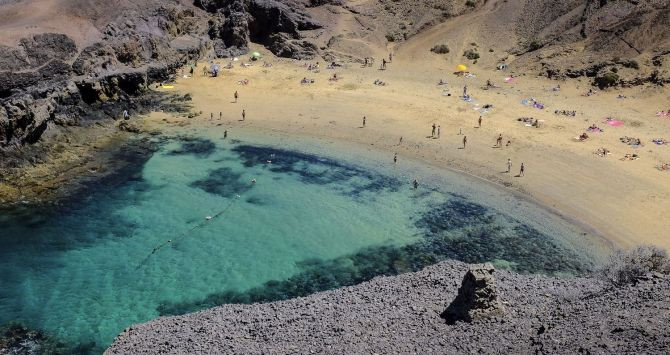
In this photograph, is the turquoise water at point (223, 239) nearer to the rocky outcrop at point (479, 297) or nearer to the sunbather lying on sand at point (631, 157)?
the rocky outcrop at point (479, 297)

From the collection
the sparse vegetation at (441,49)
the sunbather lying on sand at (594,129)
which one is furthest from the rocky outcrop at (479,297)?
the sparse vegetation at (441,49)

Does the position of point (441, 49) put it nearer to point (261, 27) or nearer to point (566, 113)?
point (566, 113)

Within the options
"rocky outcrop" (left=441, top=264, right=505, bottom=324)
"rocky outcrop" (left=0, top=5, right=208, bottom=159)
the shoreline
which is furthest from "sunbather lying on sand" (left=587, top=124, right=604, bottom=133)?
"rocky outcrop" (left=0, top=5, right=208, bottom=159)

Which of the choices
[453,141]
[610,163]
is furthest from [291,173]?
[610,163]

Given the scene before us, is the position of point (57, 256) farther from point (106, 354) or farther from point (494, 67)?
point (494, 67)

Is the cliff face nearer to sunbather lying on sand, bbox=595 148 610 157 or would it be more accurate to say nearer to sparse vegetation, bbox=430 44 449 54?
sparse vegetation, bbox=430 44 449 54

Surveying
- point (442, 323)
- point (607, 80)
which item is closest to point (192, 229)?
point (442, 323)

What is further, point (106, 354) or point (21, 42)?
point (21, 42)
